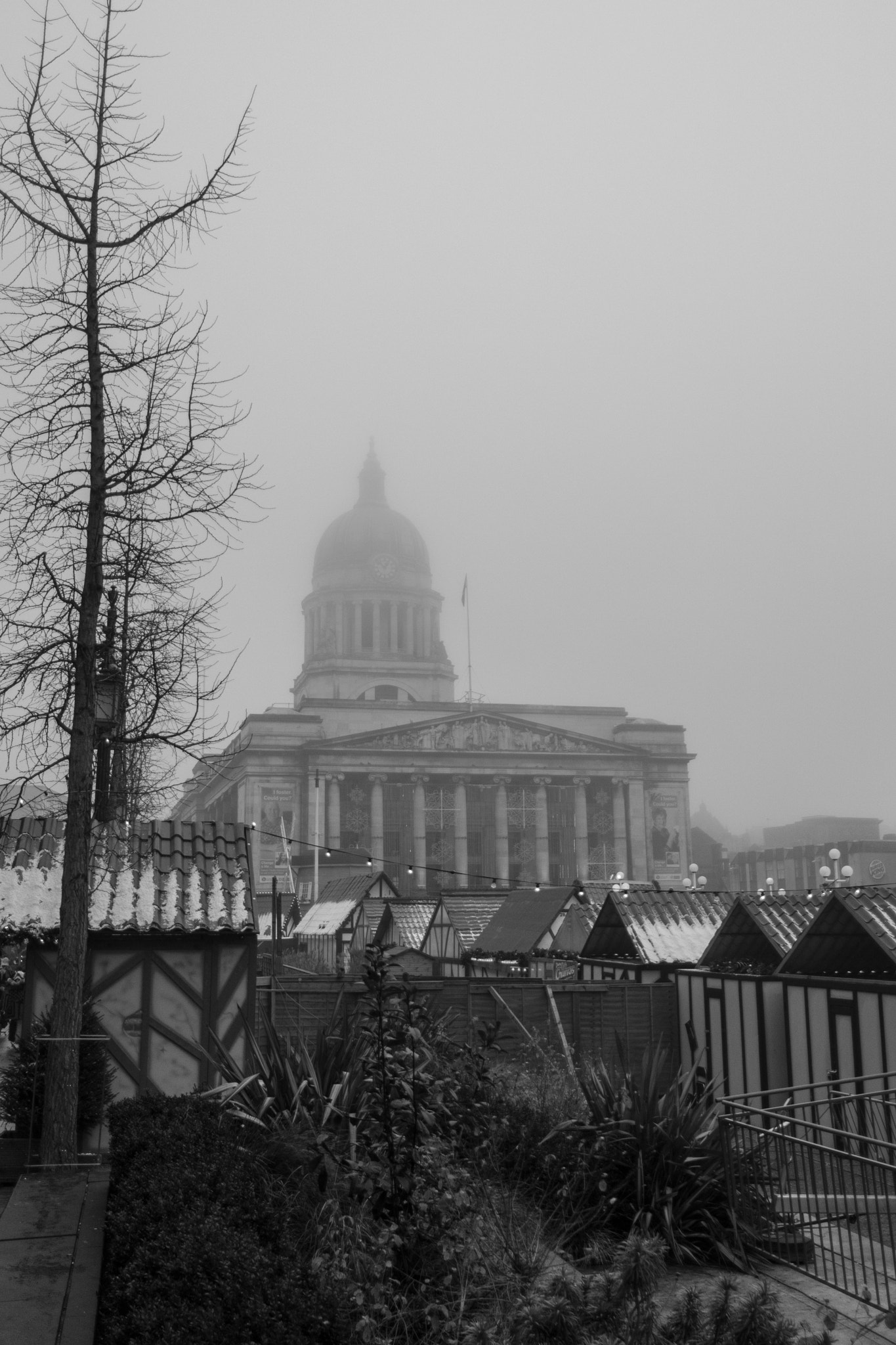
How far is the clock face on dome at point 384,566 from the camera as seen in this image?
14175 cm

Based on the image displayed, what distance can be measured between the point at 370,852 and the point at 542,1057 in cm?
10084

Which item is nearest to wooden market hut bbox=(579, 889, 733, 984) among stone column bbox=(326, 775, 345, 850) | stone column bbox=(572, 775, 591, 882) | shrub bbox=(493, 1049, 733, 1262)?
shrub bbox=(493, 1049, 733, 1262)

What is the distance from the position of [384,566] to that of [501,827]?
35530mm

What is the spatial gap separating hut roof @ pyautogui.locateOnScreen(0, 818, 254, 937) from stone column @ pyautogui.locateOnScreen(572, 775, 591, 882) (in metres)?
105

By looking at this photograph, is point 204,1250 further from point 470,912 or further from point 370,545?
point 370,545

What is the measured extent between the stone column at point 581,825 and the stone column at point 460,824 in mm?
10003

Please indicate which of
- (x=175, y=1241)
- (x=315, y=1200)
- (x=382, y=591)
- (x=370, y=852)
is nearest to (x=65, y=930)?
(x=315, y=1200)

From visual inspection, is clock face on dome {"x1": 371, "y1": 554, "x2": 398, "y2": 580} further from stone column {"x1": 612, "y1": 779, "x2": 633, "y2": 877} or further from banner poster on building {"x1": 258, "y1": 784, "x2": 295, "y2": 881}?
stone column {"x1": 612, "y1": 779, "x2": 633, "y2": 877}

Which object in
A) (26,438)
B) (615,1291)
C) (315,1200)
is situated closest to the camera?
(615,1291)

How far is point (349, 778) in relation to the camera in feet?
379

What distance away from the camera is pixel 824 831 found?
483 ft

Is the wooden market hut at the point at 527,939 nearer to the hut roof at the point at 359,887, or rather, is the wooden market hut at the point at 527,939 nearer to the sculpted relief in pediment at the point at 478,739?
the hut roof at the point at 359,887

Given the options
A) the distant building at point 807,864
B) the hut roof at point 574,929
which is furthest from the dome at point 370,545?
the hut roof at point 574,929

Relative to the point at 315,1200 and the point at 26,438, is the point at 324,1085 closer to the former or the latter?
the point at 315,1200
